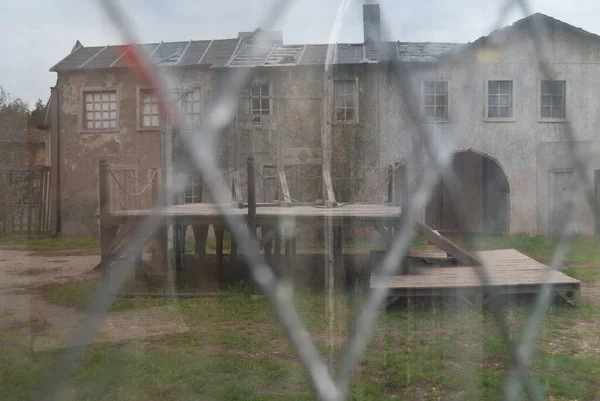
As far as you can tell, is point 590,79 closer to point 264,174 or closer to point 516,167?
point 516,167

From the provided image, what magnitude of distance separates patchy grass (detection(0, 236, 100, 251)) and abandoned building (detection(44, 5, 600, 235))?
29mm

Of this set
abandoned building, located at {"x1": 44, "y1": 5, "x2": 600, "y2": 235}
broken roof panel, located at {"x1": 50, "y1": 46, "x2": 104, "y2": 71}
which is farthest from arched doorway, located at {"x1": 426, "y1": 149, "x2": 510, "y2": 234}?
broken roof panel, located at {"x1": 50, "y1": 46, "x2": 104, "y2": 71}

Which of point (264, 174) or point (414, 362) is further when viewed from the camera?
point (414, 362)

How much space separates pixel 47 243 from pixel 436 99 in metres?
0.86

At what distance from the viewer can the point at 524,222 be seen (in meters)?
1.65

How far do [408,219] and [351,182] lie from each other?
0.15 metres

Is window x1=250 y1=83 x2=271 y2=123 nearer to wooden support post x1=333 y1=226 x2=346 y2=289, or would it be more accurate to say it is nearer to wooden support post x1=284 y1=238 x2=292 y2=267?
wooden support post x1=333 y1=226 x2=346 y2=289

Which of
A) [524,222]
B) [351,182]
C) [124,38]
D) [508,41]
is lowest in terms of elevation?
[524,222]

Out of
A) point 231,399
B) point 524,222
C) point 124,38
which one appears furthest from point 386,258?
point 124,38

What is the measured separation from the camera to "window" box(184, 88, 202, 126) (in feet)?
3.40

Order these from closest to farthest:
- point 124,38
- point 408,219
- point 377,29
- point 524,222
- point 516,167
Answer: point 124,38, point 377,29, point 408,219, point 516,167, point 524,222

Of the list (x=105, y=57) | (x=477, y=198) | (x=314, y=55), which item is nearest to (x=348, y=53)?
(x=314, y=55)

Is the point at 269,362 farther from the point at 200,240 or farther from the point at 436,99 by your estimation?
the point at 436,99

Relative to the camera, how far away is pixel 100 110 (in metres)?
1.13
